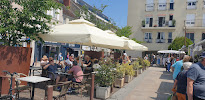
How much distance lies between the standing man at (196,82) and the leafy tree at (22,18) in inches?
200

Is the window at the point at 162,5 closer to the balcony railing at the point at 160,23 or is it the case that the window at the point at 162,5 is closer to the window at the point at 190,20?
the balcony railing at the point at 160,23

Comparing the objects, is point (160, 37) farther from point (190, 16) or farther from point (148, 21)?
point (190, 16)

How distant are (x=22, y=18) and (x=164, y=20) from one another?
1179 inches

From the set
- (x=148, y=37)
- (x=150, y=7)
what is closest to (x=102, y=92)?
(x=148, y=37)

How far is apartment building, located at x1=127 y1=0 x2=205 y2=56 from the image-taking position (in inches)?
1211

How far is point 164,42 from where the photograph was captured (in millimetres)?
32438

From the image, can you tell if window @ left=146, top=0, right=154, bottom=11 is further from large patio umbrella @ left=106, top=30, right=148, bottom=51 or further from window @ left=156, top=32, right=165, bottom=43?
large patio umbrella @ left=106, top=30, right=148, bottom=51

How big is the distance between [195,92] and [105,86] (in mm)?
3479

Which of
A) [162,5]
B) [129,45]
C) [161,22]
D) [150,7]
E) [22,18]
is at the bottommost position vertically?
[129,45]

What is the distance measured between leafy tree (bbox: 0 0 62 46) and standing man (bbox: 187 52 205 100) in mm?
5070

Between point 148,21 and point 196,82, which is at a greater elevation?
point 148,21

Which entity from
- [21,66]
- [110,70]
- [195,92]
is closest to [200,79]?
[195,92]

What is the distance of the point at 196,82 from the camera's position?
3.24 metres

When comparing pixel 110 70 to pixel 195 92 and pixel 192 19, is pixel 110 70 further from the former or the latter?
pixel 192 19
